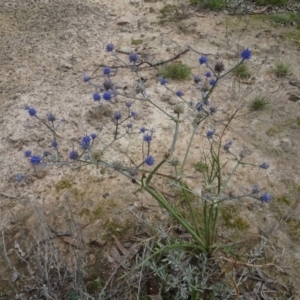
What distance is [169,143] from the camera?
119 inches

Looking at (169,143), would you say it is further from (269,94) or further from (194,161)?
(269,94)

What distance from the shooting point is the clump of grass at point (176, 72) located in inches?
141

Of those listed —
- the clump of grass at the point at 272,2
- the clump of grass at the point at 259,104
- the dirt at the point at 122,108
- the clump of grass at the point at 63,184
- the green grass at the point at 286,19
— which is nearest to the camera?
the dirt at the point at 122,108

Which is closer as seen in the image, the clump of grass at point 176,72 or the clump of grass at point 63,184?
the clump of grass at point 63,184

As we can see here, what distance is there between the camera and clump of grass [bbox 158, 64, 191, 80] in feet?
11.8

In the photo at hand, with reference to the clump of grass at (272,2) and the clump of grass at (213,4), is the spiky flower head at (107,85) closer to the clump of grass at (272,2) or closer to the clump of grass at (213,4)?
the clump of grass at (213,4)

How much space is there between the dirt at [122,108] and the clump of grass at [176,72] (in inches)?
3.2

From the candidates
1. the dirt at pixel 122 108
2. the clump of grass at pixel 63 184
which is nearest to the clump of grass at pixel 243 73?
the dirt at pixel 122 108

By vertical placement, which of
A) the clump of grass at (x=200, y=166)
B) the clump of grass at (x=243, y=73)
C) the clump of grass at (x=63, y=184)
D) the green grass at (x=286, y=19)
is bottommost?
the clump of grass at (x=63, y=184)

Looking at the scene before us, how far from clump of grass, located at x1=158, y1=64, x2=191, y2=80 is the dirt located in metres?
0.08

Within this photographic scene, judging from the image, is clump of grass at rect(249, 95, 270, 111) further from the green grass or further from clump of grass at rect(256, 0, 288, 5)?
clump of grass at rect(256, 0, 288, 5)

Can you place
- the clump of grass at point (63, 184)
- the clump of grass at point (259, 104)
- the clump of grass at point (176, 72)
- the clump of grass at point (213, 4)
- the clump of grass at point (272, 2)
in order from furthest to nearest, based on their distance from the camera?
the clump of grass at point (272, 2), the clump of grass at point (213, 4), the clump of grass at point (176, 72), the clump of grass at point (259, 104), the clump of grass at point (63, 184)

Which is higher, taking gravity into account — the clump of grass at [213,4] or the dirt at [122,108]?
the clump of grass at [213,4]

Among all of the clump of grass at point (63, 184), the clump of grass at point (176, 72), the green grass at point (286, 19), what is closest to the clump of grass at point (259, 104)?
the clump of grass at point (176, 72)
